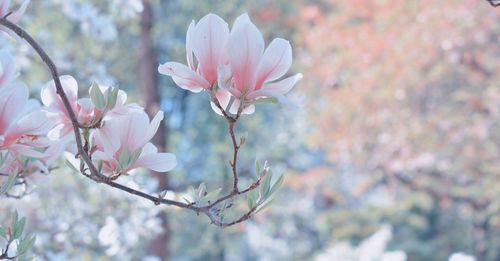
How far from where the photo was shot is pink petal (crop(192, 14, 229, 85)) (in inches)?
20.4

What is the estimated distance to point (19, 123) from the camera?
0.56 m

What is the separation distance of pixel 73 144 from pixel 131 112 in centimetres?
16

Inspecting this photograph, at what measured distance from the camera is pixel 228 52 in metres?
0.52

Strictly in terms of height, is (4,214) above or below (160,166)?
below

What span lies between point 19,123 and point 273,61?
21 centimetres

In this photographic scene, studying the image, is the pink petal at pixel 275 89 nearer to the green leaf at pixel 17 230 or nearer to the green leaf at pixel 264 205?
the green leaf at pixel 264 205

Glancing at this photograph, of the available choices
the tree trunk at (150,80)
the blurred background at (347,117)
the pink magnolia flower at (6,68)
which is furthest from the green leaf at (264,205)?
the tree trunk at (150,80)

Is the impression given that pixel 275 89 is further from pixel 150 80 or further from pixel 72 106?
pixel 150 80

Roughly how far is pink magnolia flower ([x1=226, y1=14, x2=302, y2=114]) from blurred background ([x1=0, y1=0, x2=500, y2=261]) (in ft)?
6.88

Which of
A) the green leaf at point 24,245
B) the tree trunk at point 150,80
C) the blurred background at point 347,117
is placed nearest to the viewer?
the green leaf at point 24,245

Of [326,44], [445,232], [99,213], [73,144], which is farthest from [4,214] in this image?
[445,232]

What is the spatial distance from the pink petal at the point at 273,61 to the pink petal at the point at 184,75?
0.13 ft

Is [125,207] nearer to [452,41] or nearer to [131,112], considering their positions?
[131,112]

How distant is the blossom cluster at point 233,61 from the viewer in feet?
1.69
